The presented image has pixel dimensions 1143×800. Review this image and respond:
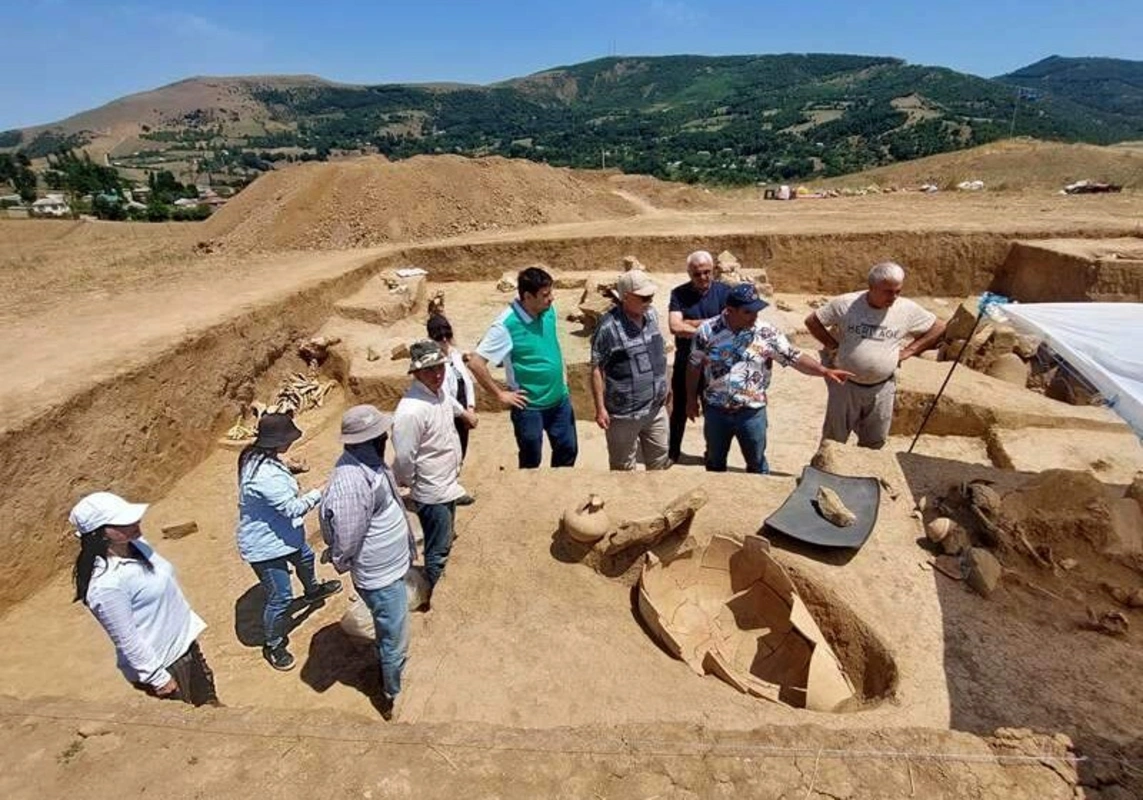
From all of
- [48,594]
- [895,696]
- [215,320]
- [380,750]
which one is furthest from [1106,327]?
[215,320]

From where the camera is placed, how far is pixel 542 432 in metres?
5.14

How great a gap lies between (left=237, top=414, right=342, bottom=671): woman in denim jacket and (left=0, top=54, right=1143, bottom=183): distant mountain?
40.5 meters

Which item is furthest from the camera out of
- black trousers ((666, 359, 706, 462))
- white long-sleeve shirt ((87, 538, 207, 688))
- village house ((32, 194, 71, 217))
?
village house ((32, 194, 71, 217))

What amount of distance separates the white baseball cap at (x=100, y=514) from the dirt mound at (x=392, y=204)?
42.3ft

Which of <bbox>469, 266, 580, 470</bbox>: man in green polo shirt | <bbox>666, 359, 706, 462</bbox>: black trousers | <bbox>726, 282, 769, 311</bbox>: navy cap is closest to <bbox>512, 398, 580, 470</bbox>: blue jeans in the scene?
<bbox>469, 266, 580, 470</bbox>: man in green polo shirt

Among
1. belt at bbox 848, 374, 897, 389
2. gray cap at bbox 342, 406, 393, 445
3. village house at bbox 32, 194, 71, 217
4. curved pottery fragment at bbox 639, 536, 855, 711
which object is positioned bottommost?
curved pottery fragment at bbox 639, 536, 855, 711

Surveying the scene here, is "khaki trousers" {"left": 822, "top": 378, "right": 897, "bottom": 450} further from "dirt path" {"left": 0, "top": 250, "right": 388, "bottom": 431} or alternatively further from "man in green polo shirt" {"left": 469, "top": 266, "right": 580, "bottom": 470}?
"dirt path" {"left": 0, "top": 250, "right": 388, "bottom": 431}

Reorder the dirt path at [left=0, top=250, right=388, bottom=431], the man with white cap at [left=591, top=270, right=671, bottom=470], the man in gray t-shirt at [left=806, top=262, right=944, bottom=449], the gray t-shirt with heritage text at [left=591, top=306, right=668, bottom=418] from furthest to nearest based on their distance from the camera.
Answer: the dirt path at [left=0, top=250, right=388, bottom=431] → the man in gray t-shirt at [left=806, top=262, right=944, bottom=449] → the gray t-shirt with heritage text at [left=591, top=306, right=668, bottom=418] → the man with white cap at [left=591, top=270, right=671, bottom=470]

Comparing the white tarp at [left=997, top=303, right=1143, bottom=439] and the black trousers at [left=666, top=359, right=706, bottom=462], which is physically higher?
the white tarp at [left=997, top=303, right=1143, bottom=439]

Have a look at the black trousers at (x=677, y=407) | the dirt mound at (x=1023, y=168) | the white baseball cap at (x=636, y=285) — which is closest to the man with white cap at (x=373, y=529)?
the white baseball cap at (x=636, y=285)

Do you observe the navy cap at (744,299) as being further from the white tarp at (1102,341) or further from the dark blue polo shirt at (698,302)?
the white tarp at (1102,341)

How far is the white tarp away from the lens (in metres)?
3.30

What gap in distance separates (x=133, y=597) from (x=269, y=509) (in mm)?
1055

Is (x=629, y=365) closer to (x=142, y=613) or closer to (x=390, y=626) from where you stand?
(x=390, y=626)
